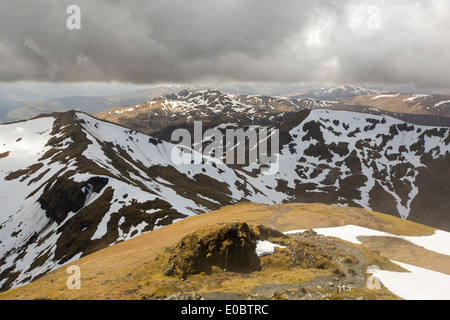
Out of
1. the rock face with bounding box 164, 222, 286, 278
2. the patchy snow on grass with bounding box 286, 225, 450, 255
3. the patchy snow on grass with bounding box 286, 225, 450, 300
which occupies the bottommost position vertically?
the patchy snow on grass with bounding box 286, 225, 450, 255

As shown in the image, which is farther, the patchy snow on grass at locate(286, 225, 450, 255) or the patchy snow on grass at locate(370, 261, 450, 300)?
the patchy snow on grass at locate(286, 225, 450, 255)

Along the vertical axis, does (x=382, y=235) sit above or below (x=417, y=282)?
below

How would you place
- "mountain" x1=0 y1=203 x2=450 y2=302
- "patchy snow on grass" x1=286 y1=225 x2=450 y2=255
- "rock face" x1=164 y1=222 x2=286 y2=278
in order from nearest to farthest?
"mountain" x1=0 y1=203 x2=450 y2=302 < "rock face" x1=164 y1=222 x2=286 y2=278 < "patchy snow on grass" x1=286 y1=225 x2=450 y2=255

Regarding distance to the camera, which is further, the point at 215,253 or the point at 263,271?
the point at 215,253

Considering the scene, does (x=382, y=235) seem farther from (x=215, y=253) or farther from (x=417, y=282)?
(x=215, y=253)

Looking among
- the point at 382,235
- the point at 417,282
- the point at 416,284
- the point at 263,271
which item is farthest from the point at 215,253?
the point at 382,235

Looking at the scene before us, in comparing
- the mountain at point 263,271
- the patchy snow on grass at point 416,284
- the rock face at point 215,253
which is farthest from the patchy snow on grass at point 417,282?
the rock face at point 215,253

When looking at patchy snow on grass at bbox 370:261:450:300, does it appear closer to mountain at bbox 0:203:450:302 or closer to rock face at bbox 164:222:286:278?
mountain at bbox 0:203:450:302

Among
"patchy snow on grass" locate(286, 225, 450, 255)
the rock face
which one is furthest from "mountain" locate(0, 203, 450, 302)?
"patchy snow on grass" locate(286, 225, 450, 255)

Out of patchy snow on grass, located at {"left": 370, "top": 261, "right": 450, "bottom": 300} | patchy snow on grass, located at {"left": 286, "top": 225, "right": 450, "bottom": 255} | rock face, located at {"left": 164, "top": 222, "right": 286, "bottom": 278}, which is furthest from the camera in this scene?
patchy snow on grass, located at {"left": 286, "top": 225, "right": 450, "bottom": 255}
